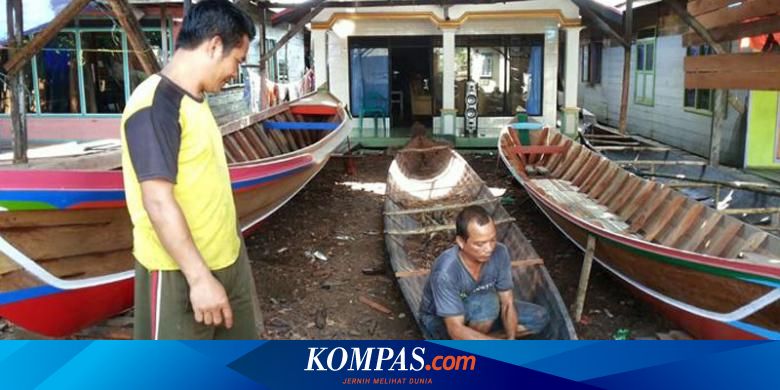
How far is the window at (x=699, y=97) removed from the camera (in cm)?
1110

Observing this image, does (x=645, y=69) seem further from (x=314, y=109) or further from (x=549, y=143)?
(x=314, y=109)

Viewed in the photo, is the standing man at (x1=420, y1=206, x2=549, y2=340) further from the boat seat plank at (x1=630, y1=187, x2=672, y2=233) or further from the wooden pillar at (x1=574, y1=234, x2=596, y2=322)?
the boat seat plank at (x1=630, y1=187, x2=672, y2=233)

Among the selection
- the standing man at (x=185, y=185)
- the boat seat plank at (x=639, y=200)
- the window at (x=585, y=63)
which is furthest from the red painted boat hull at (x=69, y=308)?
the window at (x=585, y=63)

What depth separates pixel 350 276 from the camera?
624 cm

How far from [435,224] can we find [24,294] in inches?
163

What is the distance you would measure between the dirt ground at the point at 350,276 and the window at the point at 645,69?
20.3 ft

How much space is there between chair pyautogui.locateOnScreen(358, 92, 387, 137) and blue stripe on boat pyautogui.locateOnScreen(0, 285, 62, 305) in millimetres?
10920

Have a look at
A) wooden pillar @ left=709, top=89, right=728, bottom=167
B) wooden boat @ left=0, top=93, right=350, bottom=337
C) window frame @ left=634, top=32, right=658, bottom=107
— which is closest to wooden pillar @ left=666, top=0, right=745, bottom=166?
wooden pillar @ left=709, top=89, right=728, bottom=167

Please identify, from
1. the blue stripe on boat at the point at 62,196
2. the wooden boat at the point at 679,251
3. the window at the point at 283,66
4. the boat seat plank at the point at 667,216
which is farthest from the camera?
the window at the point at 283,66

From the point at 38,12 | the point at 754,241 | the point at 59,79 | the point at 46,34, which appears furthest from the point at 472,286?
the point at 59,79

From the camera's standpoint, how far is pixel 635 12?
48.1 ft

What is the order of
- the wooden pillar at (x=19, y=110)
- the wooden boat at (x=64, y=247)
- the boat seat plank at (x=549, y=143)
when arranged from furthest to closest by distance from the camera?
the boat seat plank at (x=549, y=143) < the wooden pillar at (x=19, y=110) < the wooden boat at (x=64, y=247)

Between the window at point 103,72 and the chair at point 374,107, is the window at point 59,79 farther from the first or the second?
the chair at point 374,107

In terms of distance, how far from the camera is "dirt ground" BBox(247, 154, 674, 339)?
16.7ft
